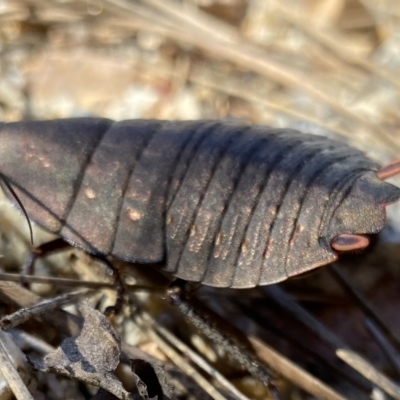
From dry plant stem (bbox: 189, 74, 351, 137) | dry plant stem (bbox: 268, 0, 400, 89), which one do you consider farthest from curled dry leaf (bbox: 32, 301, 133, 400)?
dry plant stem (bbox: 268, 0, 400, 89)

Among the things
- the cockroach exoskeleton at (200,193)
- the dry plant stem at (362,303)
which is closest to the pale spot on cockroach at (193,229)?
the cockroach exoskeleton at (200,193)

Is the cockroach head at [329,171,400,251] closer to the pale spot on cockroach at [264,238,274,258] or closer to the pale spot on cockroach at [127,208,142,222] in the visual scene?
the pale spot on cockroach at [264,238,274,258]

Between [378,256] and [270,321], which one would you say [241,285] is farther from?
[378,256]

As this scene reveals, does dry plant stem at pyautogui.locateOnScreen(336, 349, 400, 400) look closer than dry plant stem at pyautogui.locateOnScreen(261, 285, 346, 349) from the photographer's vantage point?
Yes

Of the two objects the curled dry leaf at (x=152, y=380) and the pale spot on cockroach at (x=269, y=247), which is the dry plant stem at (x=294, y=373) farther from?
the curled dry leaf at (x=152, y=380)

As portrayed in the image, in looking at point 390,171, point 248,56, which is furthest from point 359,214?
point 248,56

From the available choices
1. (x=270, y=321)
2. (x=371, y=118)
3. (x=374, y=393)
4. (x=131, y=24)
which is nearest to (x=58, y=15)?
(x=131, y=24)

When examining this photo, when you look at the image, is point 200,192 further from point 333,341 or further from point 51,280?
point 333,341
